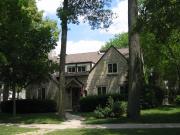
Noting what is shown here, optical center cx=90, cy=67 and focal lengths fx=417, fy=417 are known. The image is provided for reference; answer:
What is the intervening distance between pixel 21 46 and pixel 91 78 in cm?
1864

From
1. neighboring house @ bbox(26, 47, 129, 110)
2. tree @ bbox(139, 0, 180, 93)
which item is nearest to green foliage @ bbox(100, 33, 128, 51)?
neighboring house @ bbox(26, 47, 129, 110)

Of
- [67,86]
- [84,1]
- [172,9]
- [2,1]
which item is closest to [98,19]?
[84,1]

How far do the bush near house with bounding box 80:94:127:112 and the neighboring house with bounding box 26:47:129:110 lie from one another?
6.39 metres

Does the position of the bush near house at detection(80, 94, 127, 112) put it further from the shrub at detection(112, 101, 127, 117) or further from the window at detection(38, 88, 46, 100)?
the window at detection(38, 88, 46, 100)

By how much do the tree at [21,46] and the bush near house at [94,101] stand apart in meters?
6.16

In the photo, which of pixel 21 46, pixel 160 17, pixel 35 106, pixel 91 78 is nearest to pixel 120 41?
pixel 91 78

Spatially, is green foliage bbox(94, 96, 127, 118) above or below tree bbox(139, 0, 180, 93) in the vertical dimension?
below

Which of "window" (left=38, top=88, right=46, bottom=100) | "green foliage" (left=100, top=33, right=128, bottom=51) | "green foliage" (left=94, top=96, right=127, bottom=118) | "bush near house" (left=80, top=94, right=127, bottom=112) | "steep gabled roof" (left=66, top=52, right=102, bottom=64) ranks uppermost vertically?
"green foliage" (left=100, top=33, right=128, bottom=51)

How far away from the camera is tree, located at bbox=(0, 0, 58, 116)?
31.9 m

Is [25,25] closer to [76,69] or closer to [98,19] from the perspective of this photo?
[98,19]

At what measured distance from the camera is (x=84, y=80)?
5075cm

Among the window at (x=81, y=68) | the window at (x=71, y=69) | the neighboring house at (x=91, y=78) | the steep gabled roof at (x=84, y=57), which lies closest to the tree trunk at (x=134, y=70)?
the neighboring house at (x=91, y=78)

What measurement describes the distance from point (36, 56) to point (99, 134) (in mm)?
15941

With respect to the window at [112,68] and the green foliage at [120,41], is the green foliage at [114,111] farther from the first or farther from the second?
the green foliage at [120,41]
